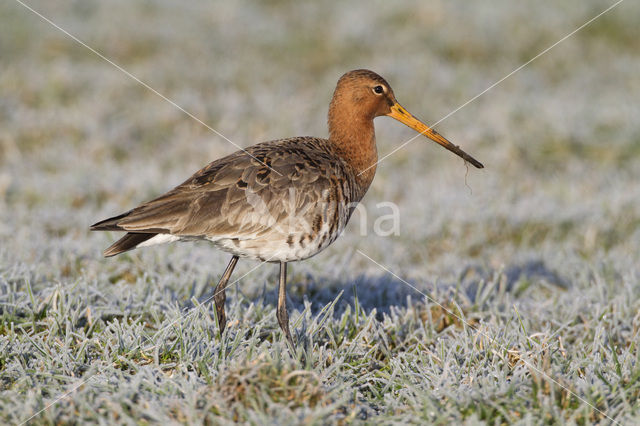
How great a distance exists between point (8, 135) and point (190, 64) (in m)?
3.77

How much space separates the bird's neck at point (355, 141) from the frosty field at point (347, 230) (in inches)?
38.2

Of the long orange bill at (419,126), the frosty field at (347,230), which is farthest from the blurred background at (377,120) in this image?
the long orange bill at (419,126)

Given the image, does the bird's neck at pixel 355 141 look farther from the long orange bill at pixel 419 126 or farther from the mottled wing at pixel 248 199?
the mottled wing at pixel 248 199

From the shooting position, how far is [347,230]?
7.80 metres

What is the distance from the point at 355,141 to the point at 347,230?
266cm

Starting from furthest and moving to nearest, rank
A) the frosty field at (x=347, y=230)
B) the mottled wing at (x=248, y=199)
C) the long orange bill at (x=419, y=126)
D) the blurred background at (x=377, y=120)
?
the blurred background at (x=377, y=120) < the long orange bill at (x=419, y=126) < the mottled wing at (x=248, y=199) < the frosty field at (x=347, y=230)

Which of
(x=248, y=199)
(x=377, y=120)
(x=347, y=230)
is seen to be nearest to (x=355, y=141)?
(x=248, y=199)

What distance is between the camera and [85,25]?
12.7 m

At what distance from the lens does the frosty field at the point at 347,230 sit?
12.4 ft

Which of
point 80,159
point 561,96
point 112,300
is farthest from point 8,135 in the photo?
point 561,96

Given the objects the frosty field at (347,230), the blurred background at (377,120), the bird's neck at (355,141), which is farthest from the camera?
the blurred background at (377,120)

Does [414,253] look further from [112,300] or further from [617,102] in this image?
[617,102]

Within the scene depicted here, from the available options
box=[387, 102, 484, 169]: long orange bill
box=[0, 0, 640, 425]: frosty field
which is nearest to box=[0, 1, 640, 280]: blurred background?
box=[0, 0, 640, 425]: frosty field

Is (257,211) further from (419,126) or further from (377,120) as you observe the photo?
(377,120)
